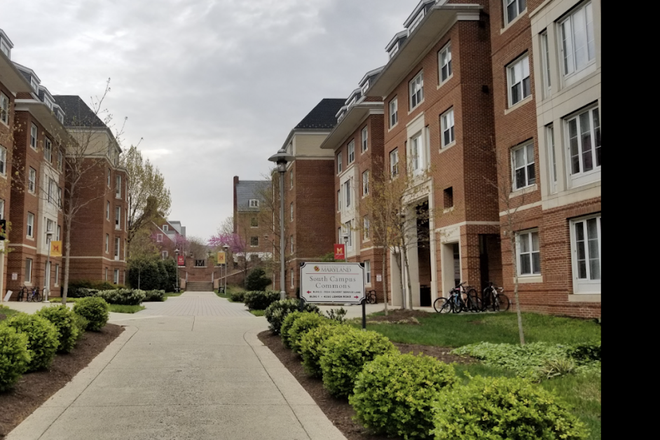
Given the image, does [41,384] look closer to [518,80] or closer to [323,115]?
[518,80]

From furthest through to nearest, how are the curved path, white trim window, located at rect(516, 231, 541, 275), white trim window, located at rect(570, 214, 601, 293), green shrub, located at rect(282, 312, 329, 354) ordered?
white trim window, located at rect(516, 231, 541, 275), white trim window, located at rect(570, 214, 601, 293), green shrub, located at rect(282, 312, 329, 354), the curved path

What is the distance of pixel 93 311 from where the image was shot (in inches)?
546

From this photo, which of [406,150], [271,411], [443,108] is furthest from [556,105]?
[271,411]

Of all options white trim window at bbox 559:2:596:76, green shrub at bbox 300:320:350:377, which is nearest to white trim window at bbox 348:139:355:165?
white trim window at bbox 559:2:596:76

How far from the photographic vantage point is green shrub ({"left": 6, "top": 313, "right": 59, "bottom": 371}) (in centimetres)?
838

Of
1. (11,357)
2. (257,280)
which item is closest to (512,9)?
(11,357)

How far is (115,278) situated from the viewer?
5078 centimetres

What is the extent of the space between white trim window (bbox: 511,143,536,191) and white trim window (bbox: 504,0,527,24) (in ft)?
15.5

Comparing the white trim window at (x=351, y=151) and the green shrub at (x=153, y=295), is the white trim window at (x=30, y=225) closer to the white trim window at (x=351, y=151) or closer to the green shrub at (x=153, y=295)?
the green shrub at (x=153, y=295)

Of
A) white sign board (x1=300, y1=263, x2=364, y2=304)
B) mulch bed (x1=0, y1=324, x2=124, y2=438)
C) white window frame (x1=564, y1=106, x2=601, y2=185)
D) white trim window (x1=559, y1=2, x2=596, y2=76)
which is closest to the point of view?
mulch bed (x1=0, y1=324, x2=124, y2=438)

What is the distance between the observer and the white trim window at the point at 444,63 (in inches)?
931

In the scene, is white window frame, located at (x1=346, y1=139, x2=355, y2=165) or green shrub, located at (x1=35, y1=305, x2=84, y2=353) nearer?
→ green shrub, located at (x1=35, y1=305, x2=84, y2=353)

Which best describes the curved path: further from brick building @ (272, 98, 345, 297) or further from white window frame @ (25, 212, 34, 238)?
brick building @ (272, 98, 345, 297)

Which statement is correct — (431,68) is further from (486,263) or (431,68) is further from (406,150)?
(486,263)
